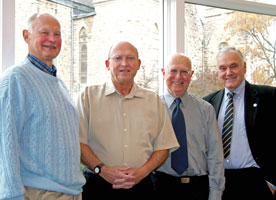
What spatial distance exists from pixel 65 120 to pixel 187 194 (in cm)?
127

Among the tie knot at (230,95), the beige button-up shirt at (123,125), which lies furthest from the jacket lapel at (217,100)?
the beige button-up shirt at (123,125)

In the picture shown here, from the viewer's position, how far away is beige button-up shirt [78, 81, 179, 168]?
235 centimetres

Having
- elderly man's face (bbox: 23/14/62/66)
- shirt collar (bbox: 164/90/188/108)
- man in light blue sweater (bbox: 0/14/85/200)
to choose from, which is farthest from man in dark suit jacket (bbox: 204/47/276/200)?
elderly man's face (bbox: 23/14/62/66)

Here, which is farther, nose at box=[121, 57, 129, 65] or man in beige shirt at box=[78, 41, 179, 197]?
nose at box=[121, 57, 129, 65]

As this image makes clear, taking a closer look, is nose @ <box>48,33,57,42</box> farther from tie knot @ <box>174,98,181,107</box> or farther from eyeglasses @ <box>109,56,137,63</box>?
tie knot @ <box>174,98,181,107</box>

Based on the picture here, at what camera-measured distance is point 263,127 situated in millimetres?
2850

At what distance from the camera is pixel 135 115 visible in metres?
2.43

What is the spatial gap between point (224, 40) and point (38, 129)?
284cm

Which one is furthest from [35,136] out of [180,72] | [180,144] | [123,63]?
[180,72]

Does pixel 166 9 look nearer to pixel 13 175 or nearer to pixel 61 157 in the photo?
pixel 61 157

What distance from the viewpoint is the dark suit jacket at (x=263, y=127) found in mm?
2791

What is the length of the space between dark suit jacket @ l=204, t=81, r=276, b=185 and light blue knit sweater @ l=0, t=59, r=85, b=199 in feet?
5.46

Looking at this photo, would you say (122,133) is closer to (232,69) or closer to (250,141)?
(250,141)

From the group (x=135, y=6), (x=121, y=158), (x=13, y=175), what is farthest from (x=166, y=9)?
(x=13, y=175)
